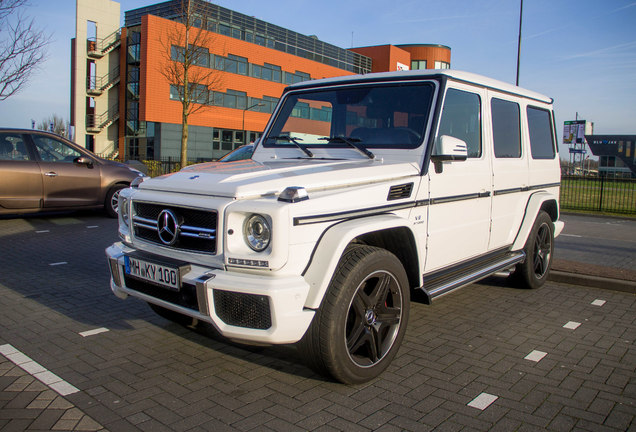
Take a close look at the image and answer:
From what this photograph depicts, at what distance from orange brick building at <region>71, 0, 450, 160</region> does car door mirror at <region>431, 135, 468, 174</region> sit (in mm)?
36440

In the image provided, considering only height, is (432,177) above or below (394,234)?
above

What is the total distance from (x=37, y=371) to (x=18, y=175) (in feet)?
23.9

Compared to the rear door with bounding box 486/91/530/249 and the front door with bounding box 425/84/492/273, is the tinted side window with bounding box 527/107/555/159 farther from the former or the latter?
the front door with bounding box 425/84/492/273

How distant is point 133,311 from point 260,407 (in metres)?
2.27

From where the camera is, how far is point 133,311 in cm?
482

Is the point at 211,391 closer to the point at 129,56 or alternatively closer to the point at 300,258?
the point at 300,258

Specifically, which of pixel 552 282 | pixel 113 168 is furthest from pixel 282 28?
pixel 552 282

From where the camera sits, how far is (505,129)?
205 inches

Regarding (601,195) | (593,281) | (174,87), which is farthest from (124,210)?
(174,87)

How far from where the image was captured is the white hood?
123 inches

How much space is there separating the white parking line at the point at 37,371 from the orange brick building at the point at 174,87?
3632cm

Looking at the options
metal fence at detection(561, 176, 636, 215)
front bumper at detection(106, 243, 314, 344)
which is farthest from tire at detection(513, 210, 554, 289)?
metal fence at detection(561, 176, 636, 215)

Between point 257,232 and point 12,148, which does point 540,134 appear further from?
point 12,148

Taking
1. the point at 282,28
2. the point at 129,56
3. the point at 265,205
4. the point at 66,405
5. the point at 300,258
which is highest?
the point at 282,28
